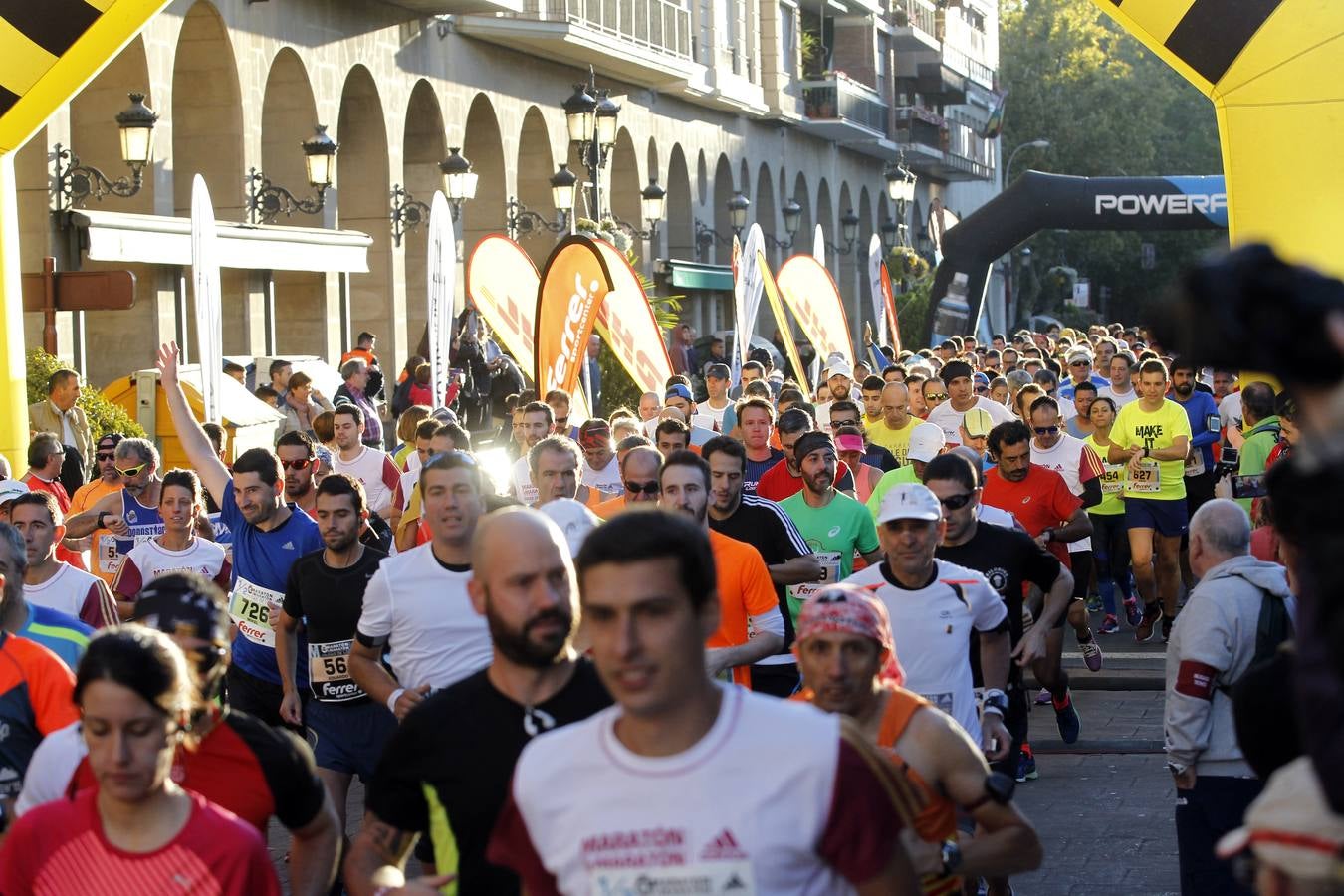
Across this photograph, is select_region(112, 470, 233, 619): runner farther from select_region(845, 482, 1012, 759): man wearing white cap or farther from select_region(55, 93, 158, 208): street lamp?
select_region(55, 93, 158, 208): street lamp

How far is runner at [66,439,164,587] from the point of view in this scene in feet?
33.4

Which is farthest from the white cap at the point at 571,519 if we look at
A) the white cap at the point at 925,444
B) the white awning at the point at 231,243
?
the white awning at the point at 231,243

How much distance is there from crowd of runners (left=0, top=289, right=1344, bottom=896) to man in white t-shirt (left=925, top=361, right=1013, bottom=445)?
1113mm

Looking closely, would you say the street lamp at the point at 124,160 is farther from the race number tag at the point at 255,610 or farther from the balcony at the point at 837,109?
the balcony at the point at 837,109

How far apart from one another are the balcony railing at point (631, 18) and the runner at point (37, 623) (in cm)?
2760

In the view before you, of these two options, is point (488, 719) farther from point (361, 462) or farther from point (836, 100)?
point (836, 100)

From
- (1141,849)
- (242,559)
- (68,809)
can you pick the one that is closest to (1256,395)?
(1141,849)

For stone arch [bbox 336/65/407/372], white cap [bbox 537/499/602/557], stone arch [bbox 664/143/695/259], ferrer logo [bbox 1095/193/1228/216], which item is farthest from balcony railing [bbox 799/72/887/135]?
white cap [bbox 537/499/602/557]

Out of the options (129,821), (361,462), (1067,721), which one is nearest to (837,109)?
(361,462)

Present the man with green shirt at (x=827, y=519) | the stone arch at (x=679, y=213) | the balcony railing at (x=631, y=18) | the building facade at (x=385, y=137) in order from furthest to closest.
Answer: the stone arch at (x=679, y=213) < the balcony railing at (x=631, y=18) < the building facade at (x=385, y=137) < the man with green shirt at (x=827, y=519)

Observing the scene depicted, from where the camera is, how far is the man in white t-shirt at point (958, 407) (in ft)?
47.8

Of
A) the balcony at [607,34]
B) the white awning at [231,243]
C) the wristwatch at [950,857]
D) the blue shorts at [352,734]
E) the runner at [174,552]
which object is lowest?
the blue shorts at [352,734]

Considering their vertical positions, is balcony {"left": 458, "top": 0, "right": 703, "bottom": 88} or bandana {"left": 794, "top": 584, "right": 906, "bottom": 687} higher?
balcony {"left": 458, "top": 0, "right": 703, "bottom": 88}

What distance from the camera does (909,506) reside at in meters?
6.70
